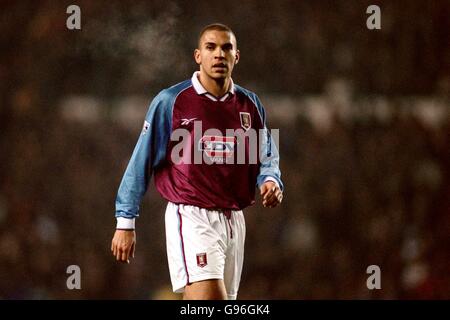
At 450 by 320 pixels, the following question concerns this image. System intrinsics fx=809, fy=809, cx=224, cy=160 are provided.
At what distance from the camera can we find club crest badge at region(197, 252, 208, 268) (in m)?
3.27

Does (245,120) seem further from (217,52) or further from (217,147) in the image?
(217,52)

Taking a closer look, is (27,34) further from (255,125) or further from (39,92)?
(255,125)

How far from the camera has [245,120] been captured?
11.7 ft

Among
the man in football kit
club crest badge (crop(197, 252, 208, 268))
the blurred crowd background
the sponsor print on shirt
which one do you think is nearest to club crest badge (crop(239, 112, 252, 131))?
the man in football kit

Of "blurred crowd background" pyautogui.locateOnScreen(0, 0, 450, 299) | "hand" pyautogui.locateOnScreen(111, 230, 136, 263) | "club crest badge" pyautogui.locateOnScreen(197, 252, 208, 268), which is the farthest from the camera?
"blurred crowd background" pyautogui.locateOnScreen(0, 0, 450, 299)

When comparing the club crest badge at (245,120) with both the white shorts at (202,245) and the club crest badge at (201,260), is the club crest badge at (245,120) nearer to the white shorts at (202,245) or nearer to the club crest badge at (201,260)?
the white shorts at (202,245)

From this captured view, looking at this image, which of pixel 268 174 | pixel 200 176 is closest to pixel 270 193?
pixel 268 174

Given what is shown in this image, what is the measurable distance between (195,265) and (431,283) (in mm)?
2420

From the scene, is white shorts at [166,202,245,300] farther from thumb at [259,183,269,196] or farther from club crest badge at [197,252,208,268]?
thumb at [259,183,269,196]

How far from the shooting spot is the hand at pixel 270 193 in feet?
10.9

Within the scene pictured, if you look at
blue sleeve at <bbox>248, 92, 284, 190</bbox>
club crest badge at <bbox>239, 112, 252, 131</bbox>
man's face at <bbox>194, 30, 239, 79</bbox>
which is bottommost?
blue sleeve at <bbox>248, 92, 284, 190</bbox>

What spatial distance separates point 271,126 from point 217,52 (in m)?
1.66

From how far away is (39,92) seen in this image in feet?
16.1

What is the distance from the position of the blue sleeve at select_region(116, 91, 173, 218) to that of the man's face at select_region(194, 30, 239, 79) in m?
0.23
